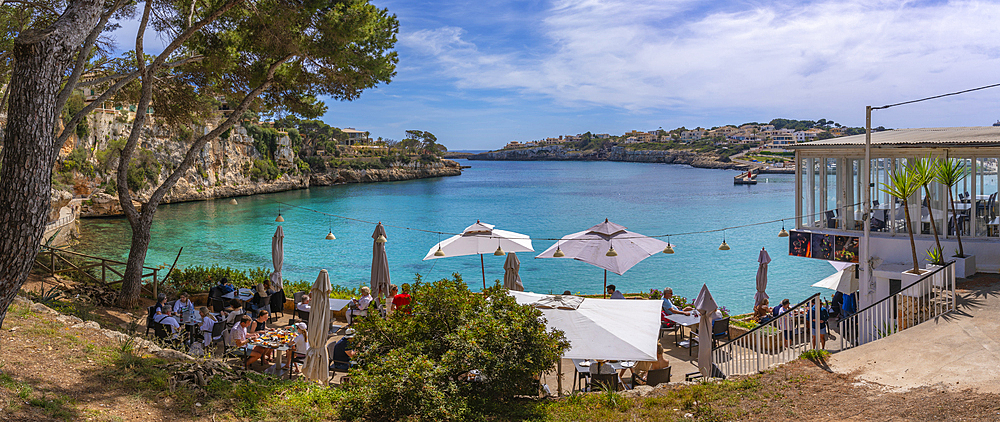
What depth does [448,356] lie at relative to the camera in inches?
241

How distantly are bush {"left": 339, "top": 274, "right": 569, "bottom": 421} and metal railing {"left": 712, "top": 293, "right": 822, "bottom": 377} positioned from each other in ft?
11.3

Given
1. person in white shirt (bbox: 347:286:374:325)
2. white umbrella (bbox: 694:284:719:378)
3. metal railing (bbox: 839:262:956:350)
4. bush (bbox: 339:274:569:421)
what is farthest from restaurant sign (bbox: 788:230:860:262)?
person in white shirt (bbox: 347:286:374:325)

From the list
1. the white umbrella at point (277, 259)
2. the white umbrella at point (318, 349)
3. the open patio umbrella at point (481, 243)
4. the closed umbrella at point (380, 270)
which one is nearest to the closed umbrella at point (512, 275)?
the open patio umbrella at point (481, 243)

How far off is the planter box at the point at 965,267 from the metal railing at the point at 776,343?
4.32 m

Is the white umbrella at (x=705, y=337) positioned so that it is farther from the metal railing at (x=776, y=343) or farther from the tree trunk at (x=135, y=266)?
the tree trunk at (x=135, y=266)

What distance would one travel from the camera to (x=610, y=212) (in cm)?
5809

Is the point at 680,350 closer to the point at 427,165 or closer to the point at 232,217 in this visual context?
the point at 232,217

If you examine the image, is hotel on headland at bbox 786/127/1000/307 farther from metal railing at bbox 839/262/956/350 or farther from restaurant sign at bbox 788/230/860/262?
metal railing at bbox 839/262/956/350

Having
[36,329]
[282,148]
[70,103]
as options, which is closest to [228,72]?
[36,329]

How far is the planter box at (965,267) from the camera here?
35.7 feet

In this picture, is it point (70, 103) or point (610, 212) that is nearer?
point (70, 103)

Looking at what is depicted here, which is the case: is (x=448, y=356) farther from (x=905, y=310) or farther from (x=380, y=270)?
(x=905, y=310)

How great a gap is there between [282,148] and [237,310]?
72.4 m

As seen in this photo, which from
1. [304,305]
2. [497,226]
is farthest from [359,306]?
[497,226]
